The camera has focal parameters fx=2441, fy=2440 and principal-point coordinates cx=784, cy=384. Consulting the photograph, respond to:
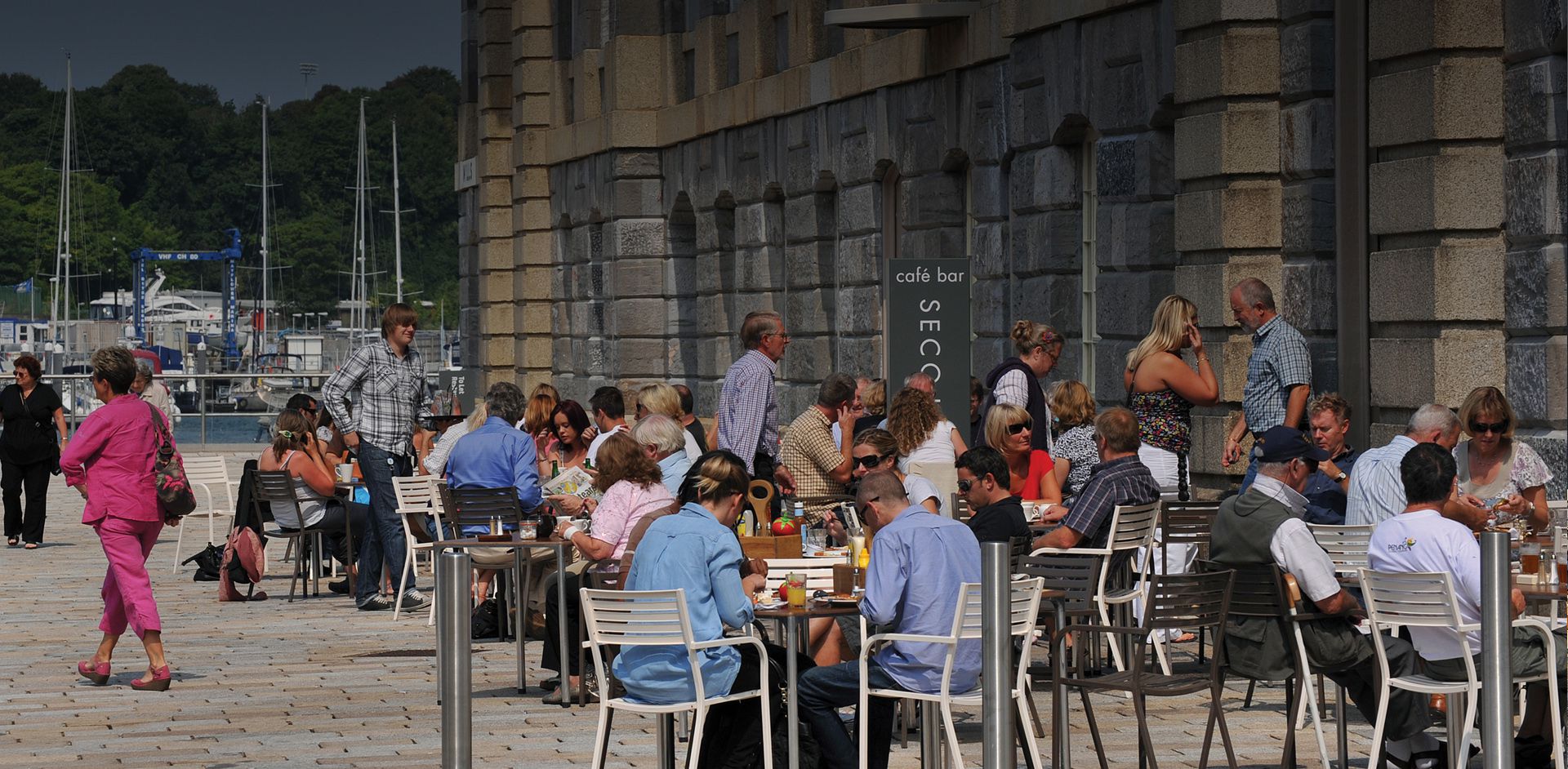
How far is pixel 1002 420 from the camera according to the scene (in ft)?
43.3

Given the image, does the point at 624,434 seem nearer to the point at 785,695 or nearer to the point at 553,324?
the point at 785,695

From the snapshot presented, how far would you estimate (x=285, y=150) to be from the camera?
145000 mm

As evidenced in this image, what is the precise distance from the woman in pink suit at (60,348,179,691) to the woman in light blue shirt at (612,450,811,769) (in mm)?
4122

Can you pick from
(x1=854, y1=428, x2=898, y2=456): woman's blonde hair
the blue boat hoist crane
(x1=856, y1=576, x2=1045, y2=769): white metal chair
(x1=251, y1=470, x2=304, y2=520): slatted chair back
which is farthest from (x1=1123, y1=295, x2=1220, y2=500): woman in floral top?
the blue boat hoist crane

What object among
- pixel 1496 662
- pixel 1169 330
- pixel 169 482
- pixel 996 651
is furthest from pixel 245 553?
pixel 1496 662

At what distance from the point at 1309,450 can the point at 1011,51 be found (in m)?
10.3

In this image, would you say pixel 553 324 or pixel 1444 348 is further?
pixel 553 324

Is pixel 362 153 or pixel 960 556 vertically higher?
pixel 362 153

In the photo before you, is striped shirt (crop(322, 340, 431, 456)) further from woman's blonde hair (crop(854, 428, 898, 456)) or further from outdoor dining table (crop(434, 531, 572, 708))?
woman's blonde hair (crop(854, 428, 898, 456))

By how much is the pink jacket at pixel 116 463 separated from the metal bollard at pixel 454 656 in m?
5.59

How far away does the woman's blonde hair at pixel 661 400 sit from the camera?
1534cm

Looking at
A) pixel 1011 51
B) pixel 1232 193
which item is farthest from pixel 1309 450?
pixel 1011 51

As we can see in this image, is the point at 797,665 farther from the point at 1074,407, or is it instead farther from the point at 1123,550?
the point at 1074,407

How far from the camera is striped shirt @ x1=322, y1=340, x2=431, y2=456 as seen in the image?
1672 cm
